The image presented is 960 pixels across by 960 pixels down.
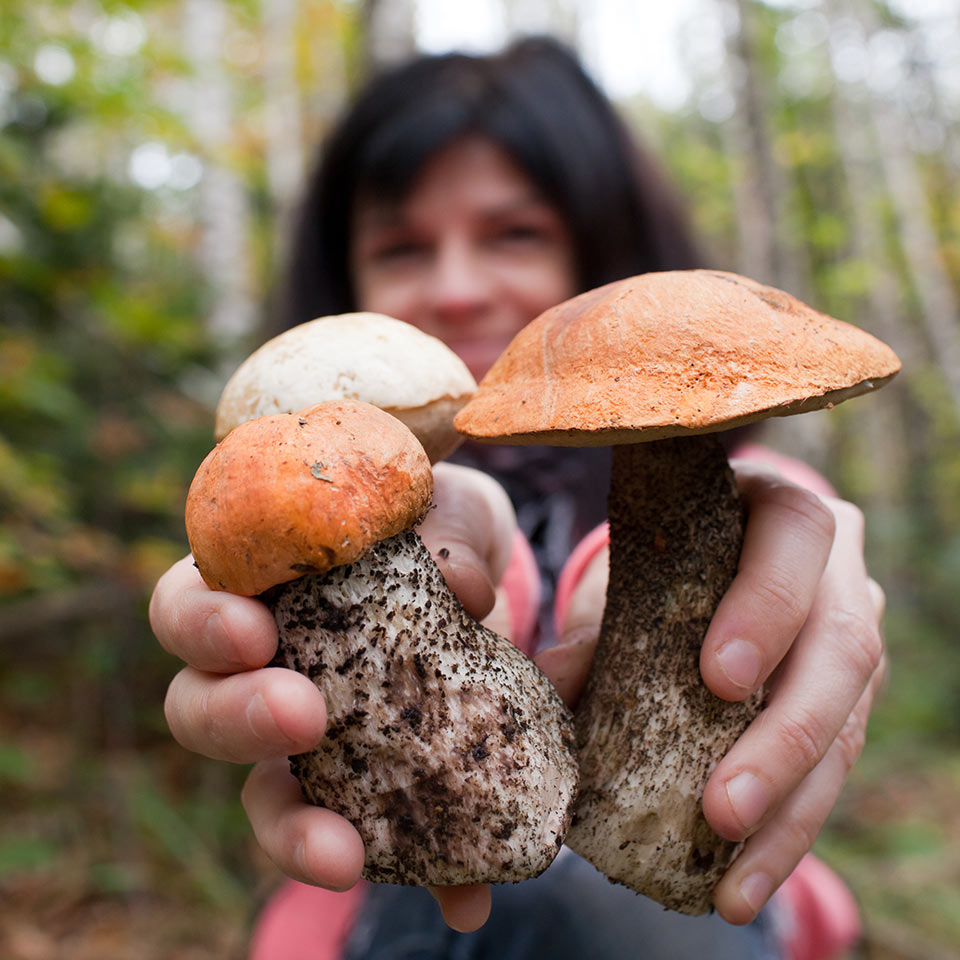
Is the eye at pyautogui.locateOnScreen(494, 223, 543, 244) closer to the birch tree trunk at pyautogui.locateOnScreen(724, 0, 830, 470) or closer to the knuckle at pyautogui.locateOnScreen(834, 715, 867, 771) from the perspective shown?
the knuckle at pyautogui.locateOnScreen(834, 715, 867, 771)

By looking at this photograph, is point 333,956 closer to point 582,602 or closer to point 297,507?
point 582,602

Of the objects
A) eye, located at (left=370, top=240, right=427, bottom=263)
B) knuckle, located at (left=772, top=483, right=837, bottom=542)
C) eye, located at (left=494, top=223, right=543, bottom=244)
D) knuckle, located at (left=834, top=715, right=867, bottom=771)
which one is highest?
eye, located at (left=494, top=223, right=543, bottom=244)

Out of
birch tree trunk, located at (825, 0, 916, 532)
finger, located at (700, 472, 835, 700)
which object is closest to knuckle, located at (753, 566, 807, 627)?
finger, located at (700, 472, 835, 700)

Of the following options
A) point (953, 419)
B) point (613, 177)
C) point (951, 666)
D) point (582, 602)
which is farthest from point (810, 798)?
point (953, 419)

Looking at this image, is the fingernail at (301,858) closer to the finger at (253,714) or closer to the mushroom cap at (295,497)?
the finger at (253,714)

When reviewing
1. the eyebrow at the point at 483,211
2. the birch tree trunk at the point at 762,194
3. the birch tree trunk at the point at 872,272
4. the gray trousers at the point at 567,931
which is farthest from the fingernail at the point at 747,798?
the birch tree trunk at the point at 872,272
